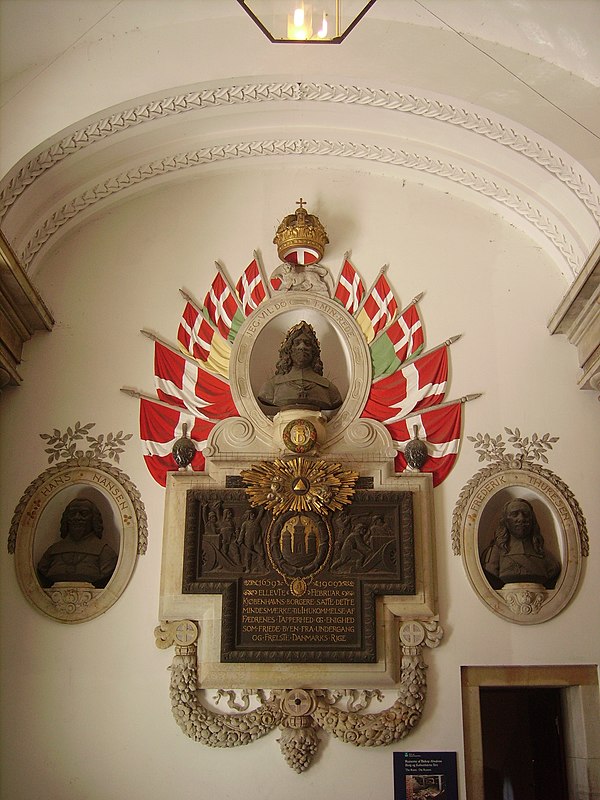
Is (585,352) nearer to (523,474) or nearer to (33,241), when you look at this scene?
(523,474)

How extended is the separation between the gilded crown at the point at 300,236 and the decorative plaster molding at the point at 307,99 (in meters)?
1.06

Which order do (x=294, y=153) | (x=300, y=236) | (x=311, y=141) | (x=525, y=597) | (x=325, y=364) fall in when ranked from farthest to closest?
(x=294, y=153), (x=311, y=141), (x=325, y=364), (x=300, y=236), (x=525, y=597)

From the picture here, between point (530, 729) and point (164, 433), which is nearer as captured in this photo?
point (530, 729)

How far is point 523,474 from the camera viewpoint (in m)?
7.18

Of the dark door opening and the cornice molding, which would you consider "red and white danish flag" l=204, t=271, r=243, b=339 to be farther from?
the dark door opening

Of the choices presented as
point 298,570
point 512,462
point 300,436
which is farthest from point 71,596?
point 512,462

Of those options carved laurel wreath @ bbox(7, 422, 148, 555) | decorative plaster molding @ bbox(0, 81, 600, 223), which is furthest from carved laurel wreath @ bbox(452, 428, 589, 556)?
carved laurel wreath @ bbox(7, 422, 148, 555)

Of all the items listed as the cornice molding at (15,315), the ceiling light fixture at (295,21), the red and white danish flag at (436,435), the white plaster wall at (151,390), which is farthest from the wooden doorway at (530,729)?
the ceiling light fixture at (295,21)

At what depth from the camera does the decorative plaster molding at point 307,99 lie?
720 centimetres

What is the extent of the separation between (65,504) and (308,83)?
14.1 feet

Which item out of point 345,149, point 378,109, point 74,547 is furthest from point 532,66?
point 74,547

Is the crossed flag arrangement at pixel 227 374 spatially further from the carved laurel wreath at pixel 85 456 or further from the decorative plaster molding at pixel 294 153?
the decorative plaster molding at pixel 294 153

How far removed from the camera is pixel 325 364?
7895mm

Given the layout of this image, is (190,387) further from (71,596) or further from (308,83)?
(308,83)
